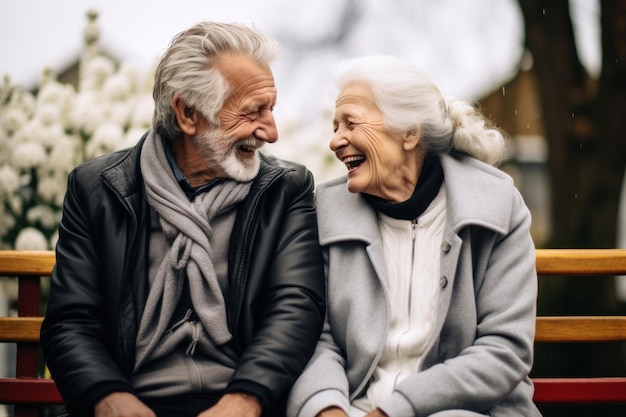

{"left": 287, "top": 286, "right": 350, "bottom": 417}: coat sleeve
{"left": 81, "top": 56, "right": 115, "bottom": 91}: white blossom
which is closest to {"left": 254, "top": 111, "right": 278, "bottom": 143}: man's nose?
{"left": 287, "top": 286, "right": 350, "bottom": 417}: coat sleeve

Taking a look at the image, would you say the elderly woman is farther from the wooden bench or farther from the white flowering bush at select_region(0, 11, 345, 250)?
the white flowering bush at select_region(0, 11, 345, 250)

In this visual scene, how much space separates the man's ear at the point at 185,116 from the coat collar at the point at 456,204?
0.57m

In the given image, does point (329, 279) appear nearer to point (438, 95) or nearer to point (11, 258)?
point (438, 95)

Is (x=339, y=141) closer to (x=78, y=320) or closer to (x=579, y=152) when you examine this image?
(x=78, y=320)

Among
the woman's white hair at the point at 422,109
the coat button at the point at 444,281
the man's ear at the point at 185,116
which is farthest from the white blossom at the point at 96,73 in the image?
the coat button at the point at 444,281

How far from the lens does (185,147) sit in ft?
11.9

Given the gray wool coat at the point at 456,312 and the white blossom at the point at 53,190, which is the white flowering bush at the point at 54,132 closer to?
the white blossom at the point at 53,190

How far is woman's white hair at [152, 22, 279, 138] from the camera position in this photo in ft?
11.4

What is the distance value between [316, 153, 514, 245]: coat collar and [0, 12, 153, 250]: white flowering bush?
1.39 meters

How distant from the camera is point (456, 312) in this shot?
10.8 ft

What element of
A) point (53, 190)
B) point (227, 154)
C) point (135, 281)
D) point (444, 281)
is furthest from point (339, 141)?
point (53, 190)

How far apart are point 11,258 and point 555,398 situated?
7.78ft

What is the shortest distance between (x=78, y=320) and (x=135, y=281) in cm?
25

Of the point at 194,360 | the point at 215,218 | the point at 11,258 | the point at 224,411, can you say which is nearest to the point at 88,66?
the point at 11,258
